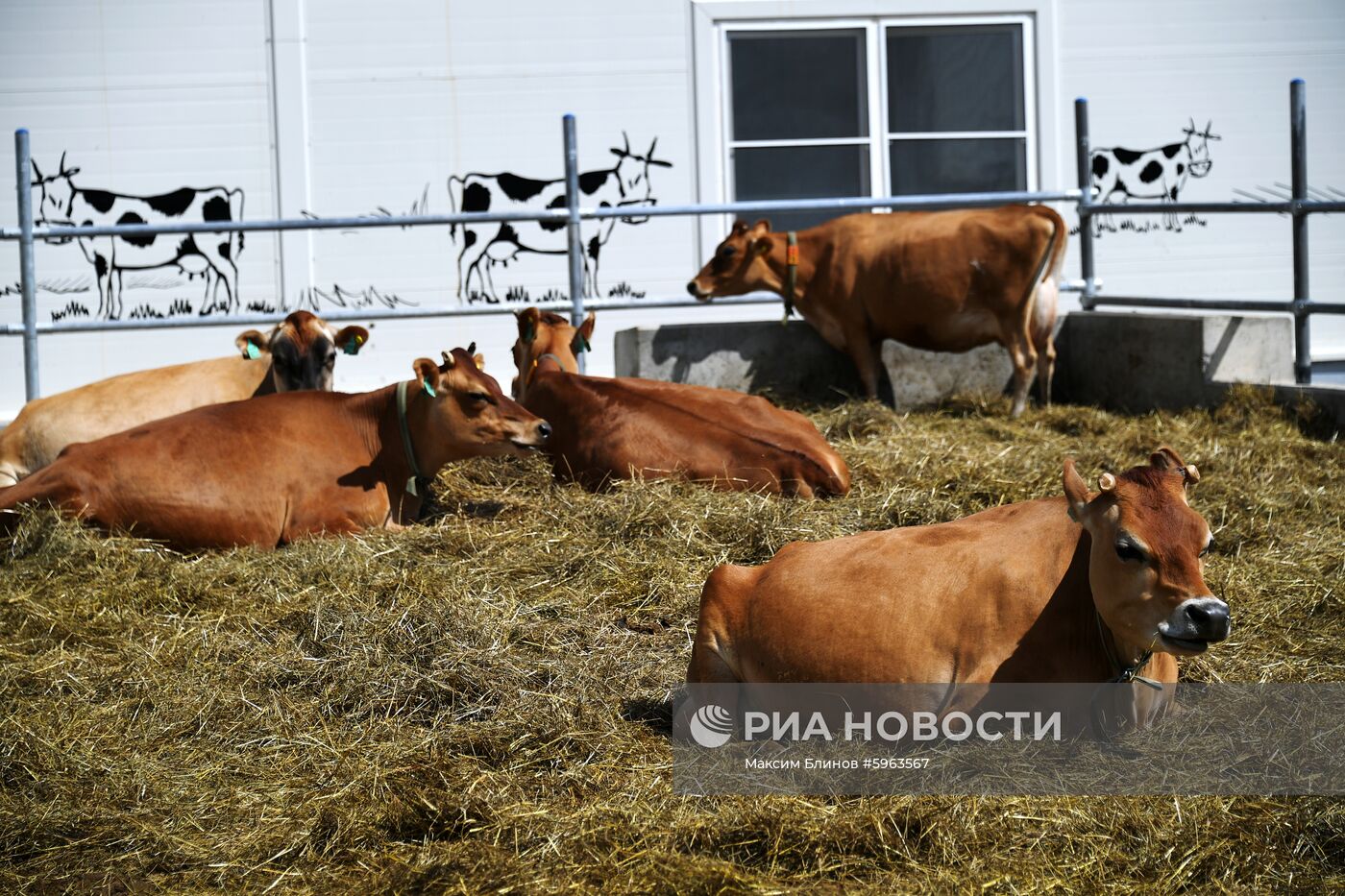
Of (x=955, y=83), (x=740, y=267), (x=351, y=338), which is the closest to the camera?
(x=351, y=338)

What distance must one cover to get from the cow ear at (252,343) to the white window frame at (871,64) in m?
4.11

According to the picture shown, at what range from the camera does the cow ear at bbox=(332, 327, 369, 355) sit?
28.1 ft

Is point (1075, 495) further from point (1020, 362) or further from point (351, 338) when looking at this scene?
point (351, 338)

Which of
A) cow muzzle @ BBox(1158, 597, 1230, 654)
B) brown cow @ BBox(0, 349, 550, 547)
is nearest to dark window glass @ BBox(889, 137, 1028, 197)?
brown cow @ BBox(0, 349, 550, 547)

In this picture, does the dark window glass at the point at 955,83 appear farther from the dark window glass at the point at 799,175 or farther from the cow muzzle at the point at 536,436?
the cow muzzle at the point at 536,436

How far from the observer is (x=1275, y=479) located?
6.82m

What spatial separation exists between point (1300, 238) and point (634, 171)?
5.20 m

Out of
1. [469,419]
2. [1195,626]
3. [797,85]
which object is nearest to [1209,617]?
[1195,626]

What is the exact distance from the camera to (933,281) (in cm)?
934

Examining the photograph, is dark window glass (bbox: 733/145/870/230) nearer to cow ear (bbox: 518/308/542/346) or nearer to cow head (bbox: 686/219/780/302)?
cow head (bbox: 686/219/780/302)

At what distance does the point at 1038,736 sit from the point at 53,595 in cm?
388

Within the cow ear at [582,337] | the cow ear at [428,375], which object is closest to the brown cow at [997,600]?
the cow ear at [428,375]

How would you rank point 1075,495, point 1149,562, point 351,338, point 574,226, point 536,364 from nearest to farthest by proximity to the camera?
point 1149,562 → point 1075,495 → point 536,364 → point 351,338 → point 574,226

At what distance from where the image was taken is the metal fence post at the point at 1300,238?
8.56 metres
